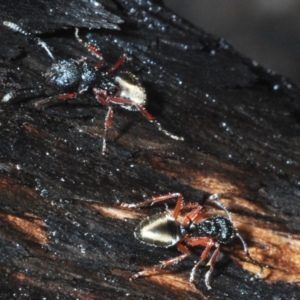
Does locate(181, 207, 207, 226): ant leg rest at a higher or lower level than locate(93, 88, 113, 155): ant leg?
lower

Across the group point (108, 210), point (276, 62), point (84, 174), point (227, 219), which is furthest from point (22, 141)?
point (276, 62)

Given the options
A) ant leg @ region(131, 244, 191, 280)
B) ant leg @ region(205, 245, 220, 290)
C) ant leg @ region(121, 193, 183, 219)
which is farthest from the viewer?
ant leg @ region(121, 193, 183, 219)

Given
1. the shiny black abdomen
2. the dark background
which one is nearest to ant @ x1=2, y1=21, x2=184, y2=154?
the shiny black abdomen

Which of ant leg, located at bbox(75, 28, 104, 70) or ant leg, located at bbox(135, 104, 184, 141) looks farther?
ant leg, located at bbox(75, 28, 104, 70)

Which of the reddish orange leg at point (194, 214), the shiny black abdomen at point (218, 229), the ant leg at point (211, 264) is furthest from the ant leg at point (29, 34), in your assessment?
the ant leg at point (211, 264)

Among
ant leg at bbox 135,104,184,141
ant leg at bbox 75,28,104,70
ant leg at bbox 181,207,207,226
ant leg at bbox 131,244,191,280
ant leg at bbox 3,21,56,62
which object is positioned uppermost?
ant leg at bbox 75,28,104,70

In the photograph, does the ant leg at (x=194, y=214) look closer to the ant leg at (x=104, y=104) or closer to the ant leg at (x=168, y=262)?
the ant leg at (x=168, y=262)

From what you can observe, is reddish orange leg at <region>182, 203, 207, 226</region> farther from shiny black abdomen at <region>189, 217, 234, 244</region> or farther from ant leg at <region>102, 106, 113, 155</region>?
ant leg at <region>102, 106, 113, 155</region>

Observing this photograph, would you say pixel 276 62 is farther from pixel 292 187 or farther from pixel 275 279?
pixel 275 279

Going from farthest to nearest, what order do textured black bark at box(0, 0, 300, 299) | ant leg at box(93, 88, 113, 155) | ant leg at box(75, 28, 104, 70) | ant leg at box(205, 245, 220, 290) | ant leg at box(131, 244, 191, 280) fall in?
ant leg at box(75, 28, 104, 70) → ant leg at box(93, 88, 113, 155) → ant leg at box(205, 245, 220, 290) → ant leg at box(131, 244, 191, 280) → textured black bark at box(0, 0, 300, 299)
